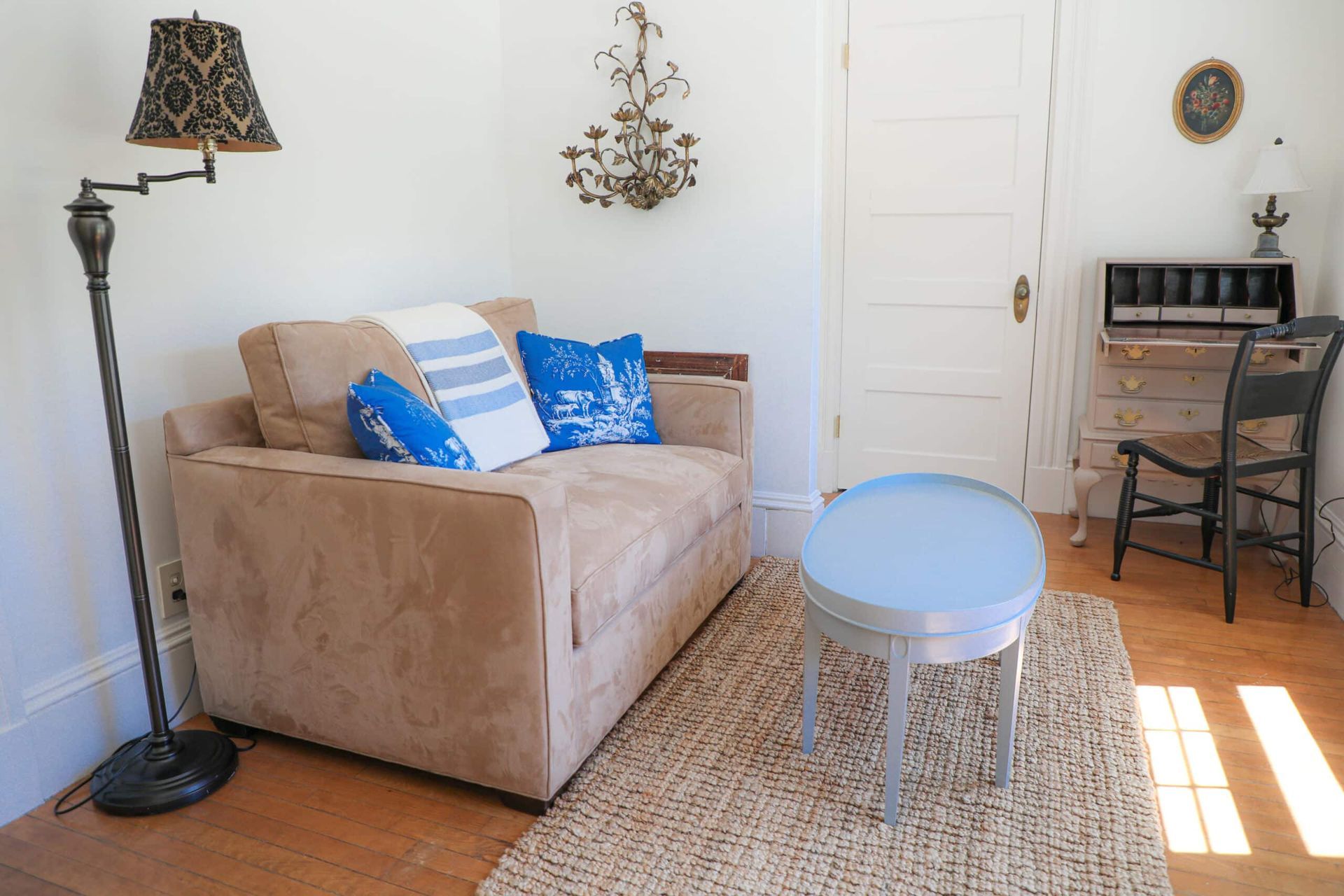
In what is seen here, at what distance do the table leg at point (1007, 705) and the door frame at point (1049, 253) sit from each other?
203cm

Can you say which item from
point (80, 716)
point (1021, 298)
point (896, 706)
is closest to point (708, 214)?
point (1021, 298)

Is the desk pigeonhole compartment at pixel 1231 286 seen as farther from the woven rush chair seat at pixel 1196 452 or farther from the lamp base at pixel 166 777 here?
the lamp base at pixel 166 777

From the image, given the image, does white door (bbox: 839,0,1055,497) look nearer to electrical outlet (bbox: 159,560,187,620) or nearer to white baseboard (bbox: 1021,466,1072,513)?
white baseboard (bbox: 1021,466,1072,513)

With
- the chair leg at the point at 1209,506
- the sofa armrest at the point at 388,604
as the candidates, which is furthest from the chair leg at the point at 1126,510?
the sofa armrest at the point at 388,604

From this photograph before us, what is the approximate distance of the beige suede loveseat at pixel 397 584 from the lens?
1.71 meters

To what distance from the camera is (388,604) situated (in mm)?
1805

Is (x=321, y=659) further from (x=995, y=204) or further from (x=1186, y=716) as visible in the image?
(x=995, y=204)

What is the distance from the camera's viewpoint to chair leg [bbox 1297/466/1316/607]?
2.71m

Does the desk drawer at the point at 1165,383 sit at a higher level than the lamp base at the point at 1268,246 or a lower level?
lower

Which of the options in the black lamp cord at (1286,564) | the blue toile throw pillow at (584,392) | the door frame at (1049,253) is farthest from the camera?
the door frame at (1049,253)

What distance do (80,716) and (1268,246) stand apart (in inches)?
145

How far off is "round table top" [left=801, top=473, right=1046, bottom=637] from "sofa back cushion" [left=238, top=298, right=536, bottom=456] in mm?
1083

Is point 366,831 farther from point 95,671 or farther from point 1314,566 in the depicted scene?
point 1314,566

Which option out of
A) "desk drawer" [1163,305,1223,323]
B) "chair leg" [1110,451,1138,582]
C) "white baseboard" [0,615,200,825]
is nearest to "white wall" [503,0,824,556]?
"chair leg" [1110,451,1138,582]
